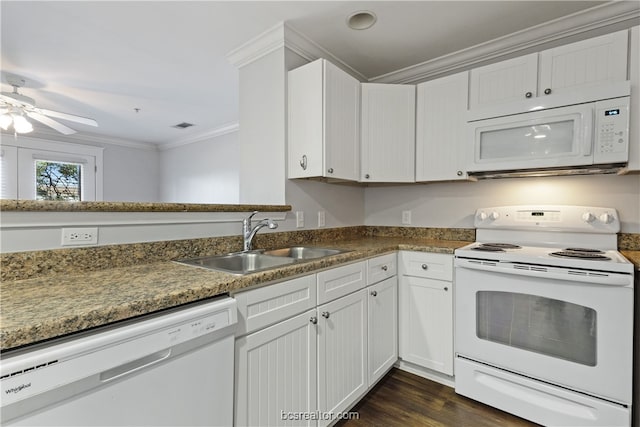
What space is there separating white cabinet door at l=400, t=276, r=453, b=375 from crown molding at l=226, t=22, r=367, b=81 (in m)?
1.77

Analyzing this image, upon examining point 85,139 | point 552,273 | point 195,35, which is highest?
point 195,35

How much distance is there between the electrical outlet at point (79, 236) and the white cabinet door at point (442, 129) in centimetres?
202

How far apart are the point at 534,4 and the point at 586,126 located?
81 cm

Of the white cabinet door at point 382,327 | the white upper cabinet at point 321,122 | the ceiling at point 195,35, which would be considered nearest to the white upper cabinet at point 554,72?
the ceiling at point 195,35

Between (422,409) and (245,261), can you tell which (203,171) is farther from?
A: (422,409)

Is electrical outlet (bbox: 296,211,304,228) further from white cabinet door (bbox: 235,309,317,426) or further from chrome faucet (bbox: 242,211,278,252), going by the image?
white cabinet door (bbox: 235,309,317,426)

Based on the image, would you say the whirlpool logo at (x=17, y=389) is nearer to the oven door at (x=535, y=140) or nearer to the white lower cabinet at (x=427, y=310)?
the white lower cabinet at (x=427, y=310)

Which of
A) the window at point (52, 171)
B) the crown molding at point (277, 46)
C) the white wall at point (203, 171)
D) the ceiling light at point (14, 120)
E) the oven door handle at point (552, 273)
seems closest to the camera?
the oven door handle at point (552, 273)

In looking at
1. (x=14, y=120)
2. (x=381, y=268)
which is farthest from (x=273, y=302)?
(x=14, y=120)

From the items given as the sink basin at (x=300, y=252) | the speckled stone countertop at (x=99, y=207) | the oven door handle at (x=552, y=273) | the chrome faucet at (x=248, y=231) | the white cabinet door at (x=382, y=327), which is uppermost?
the speckled stone countertop at (x=99, y=207)

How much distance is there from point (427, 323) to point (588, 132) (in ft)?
4.71

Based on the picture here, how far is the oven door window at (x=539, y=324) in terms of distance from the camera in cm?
149

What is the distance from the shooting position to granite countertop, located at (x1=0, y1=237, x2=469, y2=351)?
68cm

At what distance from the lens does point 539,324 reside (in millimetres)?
1608
